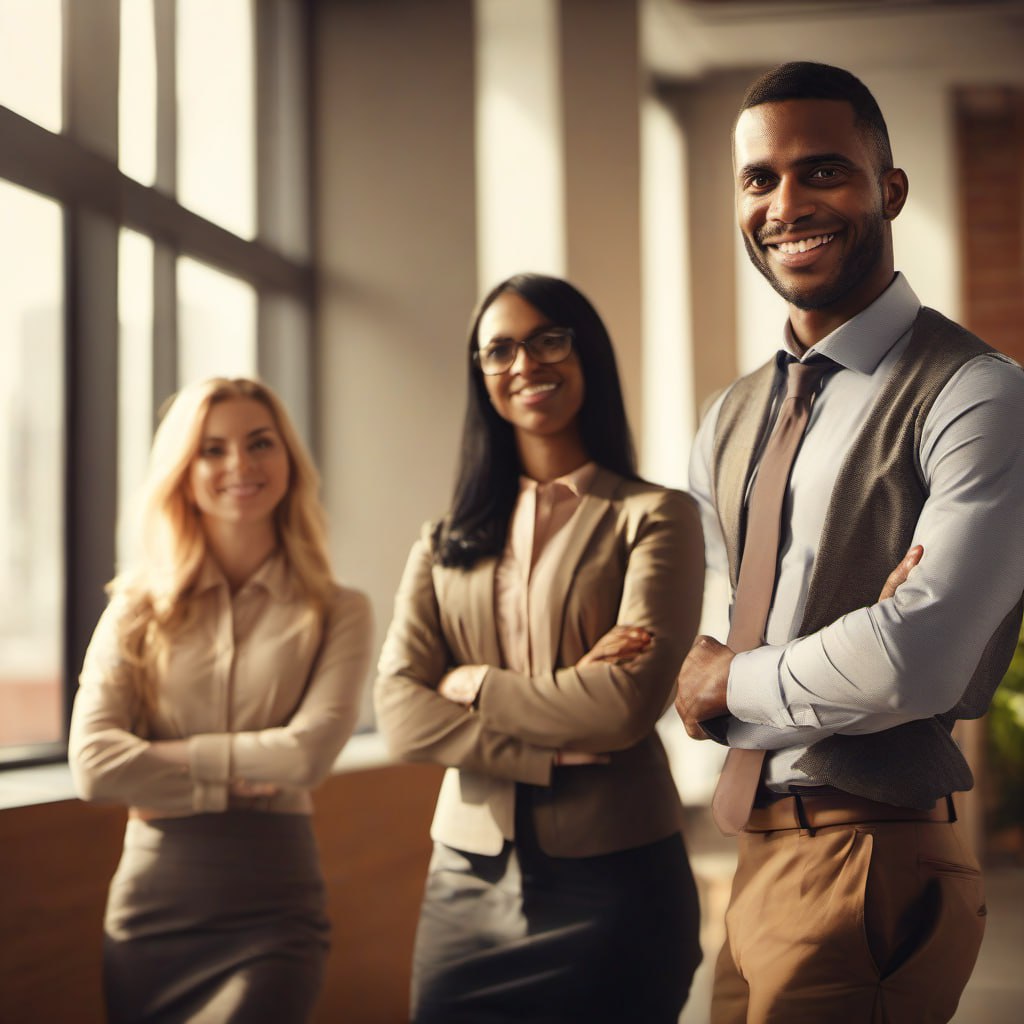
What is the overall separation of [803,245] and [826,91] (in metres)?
0.23

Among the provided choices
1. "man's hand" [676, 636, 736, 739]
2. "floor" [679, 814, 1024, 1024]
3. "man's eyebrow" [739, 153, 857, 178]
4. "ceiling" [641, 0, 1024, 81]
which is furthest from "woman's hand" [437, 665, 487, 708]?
"ceiling" [641, 0, 1024, 81]

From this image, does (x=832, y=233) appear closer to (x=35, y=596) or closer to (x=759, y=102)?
(x=759, y=102)

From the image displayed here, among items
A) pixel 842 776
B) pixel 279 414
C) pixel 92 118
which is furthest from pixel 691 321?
pixel 842 776

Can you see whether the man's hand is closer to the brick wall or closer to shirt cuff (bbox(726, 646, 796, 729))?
shirt cuff (bbox(726, 646, 796, 729))

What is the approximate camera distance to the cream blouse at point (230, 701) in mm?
2555

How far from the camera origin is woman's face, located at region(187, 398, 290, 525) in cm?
274

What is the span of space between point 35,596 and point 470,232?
2417 millimetres

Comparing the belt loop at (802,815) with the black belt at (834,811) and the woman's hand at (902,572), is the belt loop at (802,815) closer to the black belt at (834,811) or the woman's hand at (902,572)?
the black belt at (834,811)

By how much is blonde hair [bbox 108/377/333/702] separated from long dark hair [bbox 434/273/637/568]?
18.5 inches

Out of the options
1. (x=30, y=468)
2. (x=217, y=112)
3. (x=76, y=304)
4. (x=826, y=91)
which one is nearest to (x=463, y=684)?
(x=826, y=91)

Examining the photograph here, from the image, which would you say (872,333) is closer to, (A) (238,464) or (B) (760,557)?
(B) (760,557)

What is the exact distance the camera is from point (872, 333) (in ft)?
5.97

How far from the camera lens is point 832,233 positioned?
5.85 ft

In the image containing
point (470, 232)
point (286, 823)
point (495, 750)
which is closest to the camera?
point (495, 750)
